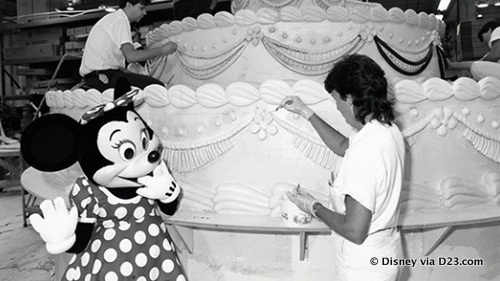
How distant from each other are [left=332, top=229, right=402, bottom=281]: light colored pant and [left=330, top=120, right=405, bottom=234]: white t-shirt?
43 millimetres

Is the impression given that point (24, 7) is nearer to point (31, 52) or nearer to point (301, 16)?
point (31, 52)

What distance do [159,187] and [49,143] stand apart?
487 mm

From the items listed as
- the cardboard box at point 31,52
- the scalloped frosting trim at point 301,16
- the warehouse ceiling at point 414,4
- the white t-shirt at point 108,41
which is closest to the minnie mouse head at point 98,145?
the white t-shirt at point 108,41

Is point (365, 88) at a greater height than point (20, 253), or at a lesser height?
greater

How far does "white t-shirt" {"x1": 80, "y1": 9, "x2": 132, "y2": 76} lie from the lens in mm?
2832

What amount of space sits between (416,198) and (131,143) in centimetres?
143

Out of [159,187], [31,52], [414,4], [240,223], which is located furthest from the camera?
[414,4]

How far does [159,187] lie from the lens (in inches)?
77.2

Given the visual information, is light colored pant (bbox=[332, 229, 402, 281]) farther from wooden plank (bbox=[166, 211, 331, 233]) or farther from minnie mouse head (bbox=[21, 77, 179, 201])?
minnie mouse head (bbox=[21, 77, 179, 201])

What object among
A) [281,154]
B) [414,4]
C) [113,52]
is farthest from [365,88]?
[414,4]

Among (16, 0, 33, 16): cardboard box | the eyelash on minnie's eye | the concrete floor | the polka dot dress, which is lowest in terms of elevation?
the concrete floor

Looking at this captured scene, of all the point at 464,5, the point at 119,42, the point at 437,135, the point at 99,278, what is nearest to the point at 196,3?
the point at 119,42

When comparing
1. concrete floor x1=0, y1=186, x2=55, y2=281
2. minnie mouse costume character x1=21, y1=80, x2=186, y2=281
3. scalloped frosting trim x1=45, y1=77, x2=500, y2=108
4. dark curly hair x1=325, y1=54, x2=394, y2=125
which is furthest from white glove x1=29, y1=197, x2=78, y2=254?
concrete floor x1=0, y1=186, x2=55, y2=281

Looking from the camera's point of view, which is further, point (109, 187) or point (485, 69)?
point (485, 69)
